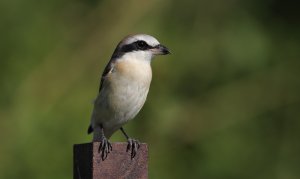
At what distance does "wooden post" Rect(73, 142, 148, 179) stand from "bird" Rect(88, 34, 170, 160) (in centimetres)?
143

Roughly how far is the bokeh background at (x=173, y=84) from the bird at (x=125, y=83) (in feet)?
4.77

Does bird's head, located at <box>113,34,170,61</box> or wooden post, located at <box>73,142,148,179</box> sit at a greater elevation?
bird's head, located at <box>113,34,170,61</box>

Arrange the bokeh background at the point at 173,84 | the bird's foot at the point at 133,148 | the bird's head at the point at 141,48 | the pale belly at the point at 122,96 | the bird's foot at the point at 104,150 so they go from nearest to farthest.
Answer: the bird's foot at the point at 104,150 → the bird's foot at the point at 133,148 → the pale belly at the point at 122,96 → the bird's head at the point at 141,48 → the bokeh background at the point at 173,84

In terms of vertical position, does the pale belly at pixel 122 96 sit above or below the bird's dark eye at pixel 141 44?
below

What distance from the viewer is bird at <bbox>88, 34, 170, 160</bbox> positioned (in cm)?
612

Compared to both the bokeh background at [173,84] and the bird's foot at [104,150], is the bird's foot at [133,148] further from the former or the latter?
the bokeh background at [173,84]

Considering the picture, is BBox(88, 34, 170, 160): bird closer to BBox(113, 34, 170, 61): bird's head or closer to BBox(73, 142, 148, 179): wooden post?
BBox(113, 34, 170, 61): bird's head

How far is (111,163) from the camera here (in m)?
4.48

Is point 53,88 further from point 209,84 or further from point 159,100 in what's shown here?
point 209,84

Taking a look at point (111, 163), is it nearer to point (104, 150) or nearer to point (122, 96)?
point (104, 150)

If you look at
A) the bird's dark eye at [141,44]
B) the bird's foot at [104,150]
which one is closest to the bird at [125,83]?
the bird's dark eye at [141,44]

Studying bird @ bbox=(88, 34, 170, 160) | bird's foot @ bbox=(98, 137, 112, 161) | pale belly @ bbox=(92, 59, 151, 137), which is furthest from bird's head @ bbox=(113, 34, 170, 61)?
bird's foot @ bbox=(98, 137, 112, 161)

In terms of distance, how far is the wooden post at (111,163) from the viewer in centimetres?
443

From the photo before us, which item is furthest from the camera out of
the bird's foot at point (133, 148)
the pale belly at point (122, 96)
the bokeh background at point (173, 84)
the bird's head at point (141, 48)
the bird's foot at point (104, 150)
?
the bokeh background at point (173, 84)
